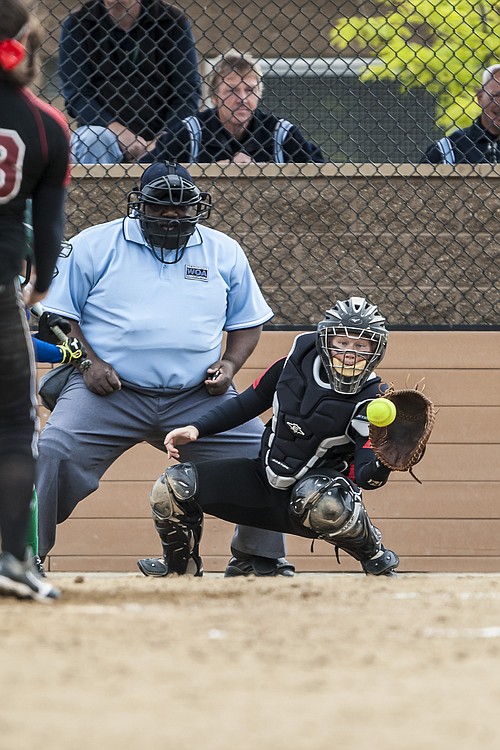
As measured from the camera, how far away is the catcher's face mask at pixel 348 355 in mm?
5281

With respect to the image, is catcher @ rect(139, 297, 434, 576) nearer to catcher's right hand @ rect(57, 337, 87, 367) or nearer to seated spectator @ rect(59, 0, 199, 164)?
catcher's right hand @ rect(57, 337, 87, 367)

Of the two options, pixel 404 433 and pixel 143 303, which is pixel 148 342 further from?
pixel 404 433

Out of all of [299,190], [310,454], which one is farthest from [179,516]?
[299,190]

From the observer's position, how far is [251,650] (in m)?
3.12

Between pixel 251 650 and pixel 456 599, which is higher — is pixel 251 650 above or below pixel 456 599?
above

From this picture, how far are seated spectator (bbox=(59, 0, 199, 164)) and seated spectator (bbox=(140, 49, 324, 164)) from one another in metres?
0.13

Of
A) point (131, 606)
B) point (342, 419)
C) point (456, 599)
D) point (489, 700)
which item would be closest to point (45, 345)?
point (342, 419)

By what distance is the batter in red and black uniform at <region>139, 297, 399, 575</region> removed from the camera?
5.28m

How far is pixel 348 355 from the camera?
5273 millimetres

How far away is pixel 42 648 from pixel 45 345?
244 centimetres

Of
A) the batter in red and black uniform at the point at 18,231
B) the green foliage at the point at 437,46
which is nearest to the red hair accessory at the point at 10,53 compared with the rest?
the batter in red and black uniform at the point at 18,231

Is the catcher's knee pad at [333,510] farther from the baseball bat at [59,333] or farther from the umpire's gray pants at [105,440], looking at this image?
the baseball bat at [59,333]

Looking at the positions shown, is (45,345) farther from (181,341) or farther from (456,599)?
(456,599)

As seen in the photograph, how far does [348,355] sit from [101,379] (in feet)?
4.07
